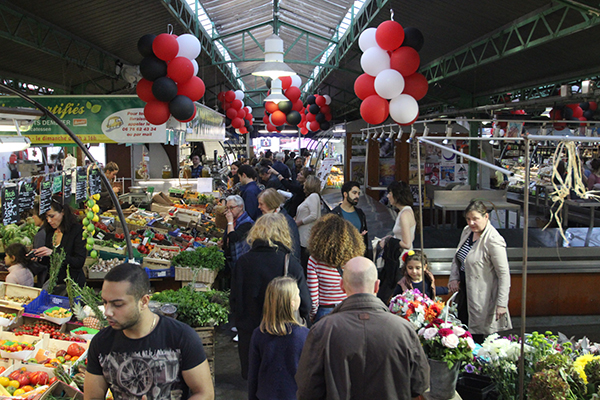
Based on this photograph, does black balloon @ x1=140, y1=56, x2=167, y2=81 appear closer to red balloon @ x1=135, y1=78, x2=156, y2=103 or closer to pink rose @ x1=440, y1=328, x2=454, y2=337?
red balloon @ x1=135, y1=78, x2=156, y2=103

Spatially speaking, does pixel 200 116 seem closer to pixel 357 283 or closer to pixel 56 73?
pixel 56 73

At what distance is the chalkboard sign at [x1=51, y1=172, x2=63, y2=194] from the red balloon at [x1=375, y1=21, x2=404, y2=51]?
12.8ft

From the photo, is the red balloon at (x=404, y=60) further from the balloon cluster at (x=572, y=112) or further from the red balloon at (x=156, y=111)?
the balloon cluster at (x=572, y=112)

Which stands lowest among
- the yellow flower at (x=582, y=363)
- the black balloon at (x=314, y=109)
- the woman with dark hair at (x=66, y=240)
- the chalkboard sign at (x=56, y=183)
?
the yellow flower at (x=582, y=363)

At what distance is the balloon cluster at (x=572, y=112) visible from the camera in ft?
38.5

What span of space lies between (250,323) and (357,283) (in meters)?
1.38

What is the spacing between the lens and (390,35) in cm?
600

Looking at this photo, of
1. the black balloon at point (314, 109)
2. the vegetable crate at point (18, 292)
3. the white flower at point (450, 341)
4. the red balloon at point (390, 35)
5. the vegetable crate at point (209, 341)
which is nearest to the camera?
the white flower at point (450, 341)

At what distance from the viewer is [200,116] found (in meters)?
8.88

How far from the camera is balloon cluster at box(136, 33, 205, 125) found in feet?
A: 19.9

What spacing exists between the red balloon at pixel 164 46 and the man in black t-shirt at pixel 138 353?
4.44 m

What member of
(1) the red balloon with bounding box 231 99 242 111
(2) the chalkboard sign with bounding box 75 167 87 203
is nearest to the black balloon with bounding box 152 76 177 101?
(2) the chalkboard sign with bounding box 75 167 87 203

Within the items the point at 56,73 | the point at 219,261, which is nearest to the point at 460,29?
the point at 219,261

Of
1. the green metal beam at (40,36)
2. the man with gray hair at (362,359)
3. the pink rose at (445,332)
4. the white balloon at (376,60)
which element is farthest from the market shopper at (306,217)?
the green metal beam at (40,36)
